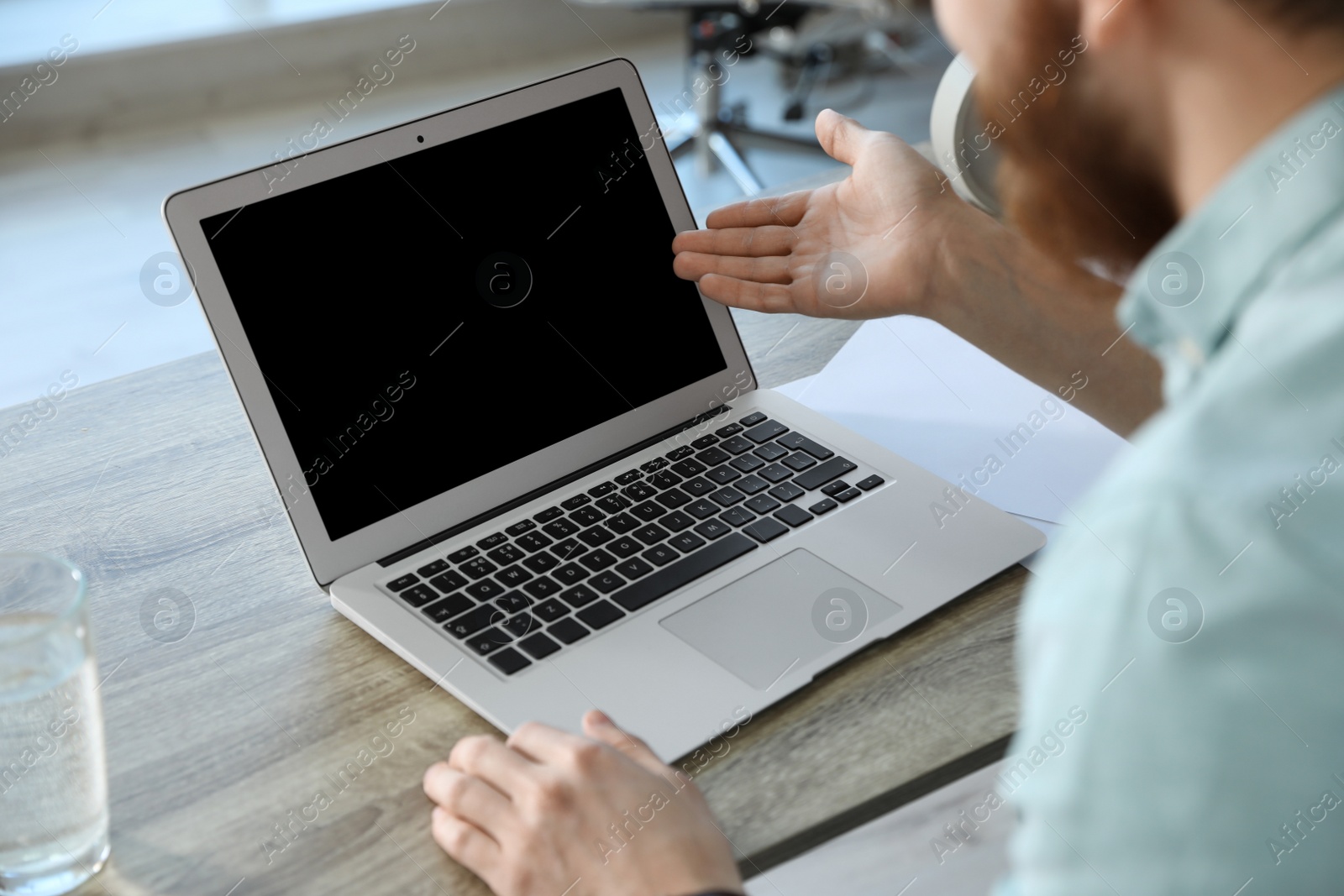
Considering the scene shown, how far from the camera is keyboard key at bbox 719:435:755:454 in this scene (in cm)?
102

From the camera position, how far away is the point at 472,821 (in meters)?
0.70

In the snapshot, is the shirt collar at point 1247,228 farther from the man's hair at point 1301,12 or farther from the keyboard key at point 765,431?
the keyboard key at point 765,431

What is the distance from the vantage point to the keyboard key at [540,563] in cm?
89

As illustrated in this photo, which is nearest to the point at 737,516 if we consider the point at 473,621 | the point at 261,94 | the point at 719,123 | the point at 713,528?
the point at 713,528

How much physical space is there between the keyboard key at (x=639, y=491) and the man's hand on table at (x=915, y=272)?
0.22 meters

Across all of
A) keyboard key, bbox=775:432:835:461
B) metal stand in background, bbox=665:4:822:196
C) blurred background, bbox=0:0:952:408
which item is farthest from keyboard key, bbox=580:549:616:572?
metal stand in background, bbox=665:4:822:196

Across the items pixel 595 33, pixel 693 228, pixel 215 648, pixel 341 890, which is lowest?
pixel 341 890

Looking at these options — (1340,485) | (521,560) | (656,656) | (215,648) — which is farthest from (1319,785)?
(215,648)

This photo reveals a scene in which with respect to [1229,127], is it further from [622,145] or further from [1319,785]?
[622,145]

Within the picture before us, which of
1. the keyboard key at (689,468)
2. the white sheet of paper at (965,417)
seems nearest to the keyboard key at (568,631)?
the keyboard key at (689,468)

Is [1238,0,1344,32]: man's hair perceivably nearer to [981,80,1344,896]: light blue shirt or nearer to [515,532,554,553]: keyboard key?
[981,80,1344,896]: light blue shirt

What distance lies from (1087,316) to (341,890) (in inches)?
30.1

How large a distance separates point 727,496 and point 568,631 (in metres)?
0.20

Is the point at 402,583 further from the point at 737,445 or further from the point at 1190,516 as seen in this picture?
the point at 1190,516
